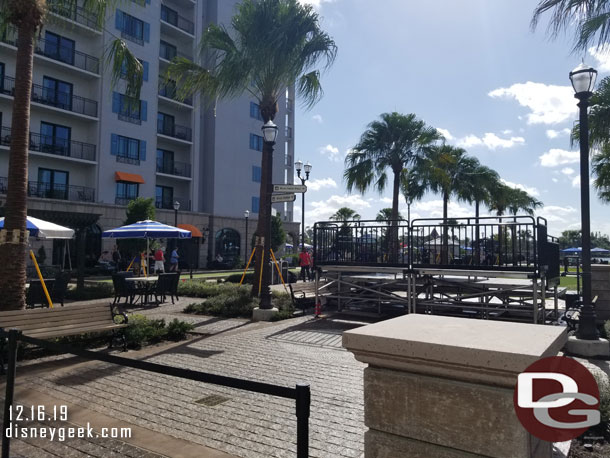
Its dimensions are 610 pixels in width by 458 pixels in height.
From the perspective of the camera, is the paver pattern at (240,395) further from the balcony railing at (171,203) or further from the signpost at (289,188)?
the balcony railing at (171,203)

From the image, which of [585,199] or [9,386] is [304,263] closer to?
[585,199]

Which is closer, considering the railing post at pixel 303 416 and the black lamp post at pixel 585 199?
the railing post at pixel 303 416

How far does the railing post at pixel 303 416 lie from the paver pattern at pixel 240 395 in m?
1.75

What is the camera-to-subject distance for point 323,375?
6324 millimetres

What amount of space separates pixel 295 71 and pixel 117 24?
26.0 meters

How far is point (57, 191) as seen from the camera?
30.4 m

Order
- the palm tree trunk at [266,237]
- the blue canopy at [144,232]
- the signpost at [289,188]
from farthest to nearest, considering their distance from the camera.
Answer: the blue canopy at [144,232] → the palm tree trunk at [266,237] → the signpost at [289,188]

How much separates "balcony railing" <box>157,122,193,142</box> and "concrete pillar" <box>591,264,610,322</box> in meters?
35.6

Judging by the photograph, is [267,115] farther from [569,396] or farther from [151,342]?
[569,396]

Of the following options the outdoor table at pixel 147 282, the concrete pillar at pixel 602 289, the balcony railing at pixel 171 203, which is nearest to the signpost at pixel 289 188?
the outdoor table at pixel 147 282

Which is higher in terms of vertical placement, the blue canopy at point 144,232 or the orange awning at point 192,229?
the orange awning at point 192,229

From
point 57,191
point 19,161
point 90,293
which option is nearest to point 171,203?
point 57,191

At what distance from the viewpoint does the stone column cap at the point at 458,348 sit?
1804mm

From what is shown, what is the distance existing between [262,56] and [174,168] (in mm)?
27335
